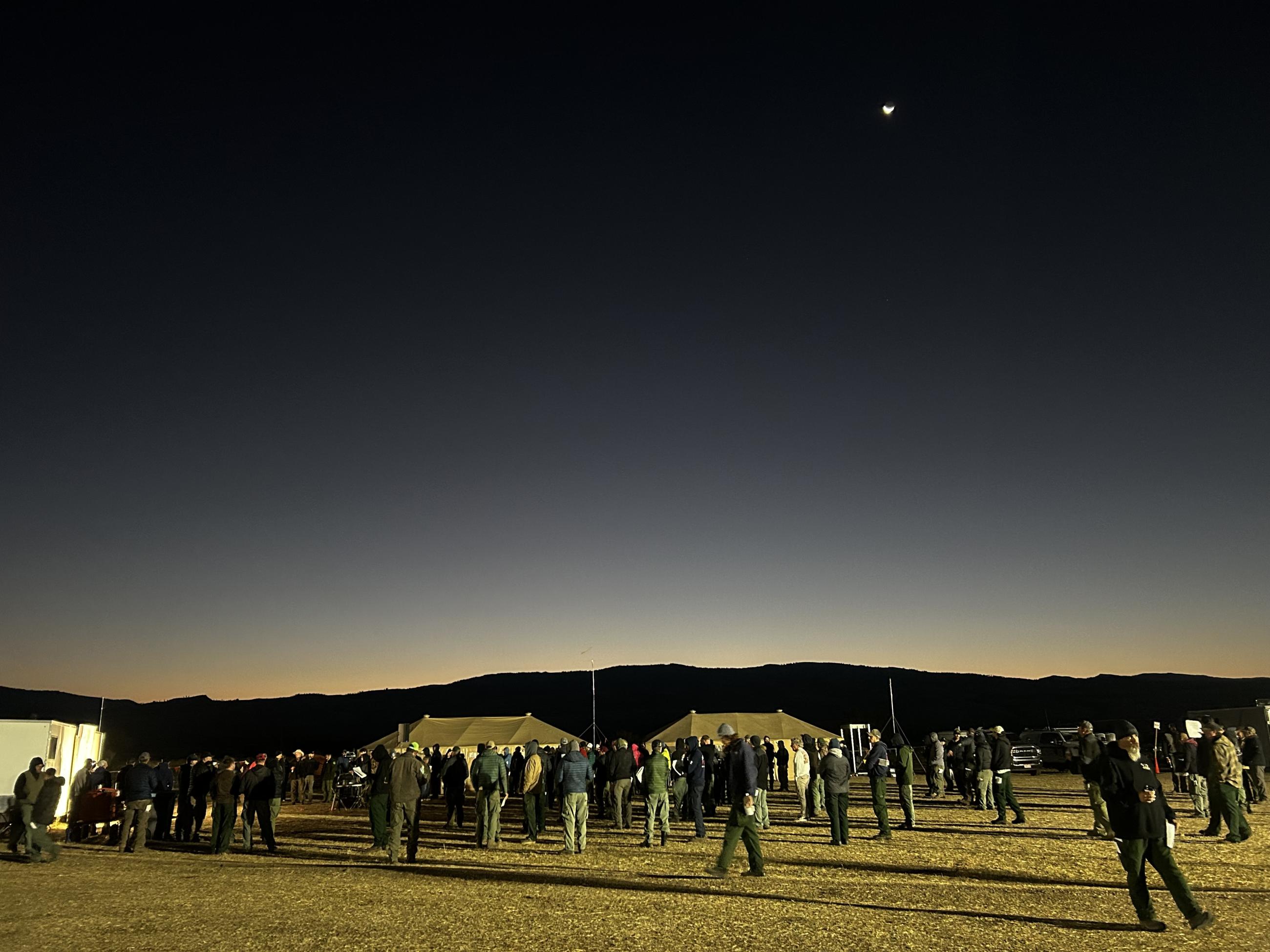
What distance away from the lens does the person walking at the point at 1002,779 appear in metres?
16.4

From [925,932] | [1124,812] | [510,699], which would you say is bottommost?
[925,932]

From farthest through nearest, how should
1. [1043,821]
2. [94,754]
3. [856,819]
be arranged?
[94,754] → [856,819] → [1043,821]

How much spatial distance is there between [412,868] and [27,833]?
618cm

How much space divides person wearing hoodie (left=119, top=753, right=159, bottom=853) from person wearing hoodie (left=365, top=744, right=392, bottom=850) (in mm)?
3808

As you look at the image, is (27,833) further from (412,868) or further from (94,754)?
(94,754)

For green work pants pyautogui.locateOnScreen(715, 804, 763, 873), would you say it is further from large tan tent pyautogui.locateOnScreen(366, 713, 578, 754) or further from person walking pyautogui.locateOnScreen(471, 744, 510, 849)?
large tan tent pyautogui.locateOnScreen(366, 713, 578, 754)

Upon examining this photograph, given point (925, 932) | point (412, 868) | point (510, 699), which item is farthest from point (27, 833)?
point (510, 699)

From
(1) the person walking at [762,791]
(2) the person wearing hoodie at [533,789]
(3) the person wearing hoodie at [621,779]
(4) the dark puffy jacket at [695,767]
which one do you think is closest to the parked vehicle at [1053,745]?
(1) the person walking at [762,791]

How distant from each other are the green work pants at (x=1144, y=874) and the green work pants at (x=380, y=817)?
10.0 meters

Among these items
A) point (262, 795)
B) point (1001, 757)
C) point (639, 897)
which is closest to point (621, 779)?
point (262, 795)

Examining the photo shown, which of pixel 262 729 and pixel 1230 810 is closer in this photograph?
pixel 1230 810

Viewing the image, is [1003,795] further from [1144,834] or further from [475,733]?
[475,733]

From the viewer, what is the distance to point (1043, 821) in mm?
16922

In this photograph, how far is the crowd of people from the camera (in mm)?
11172
